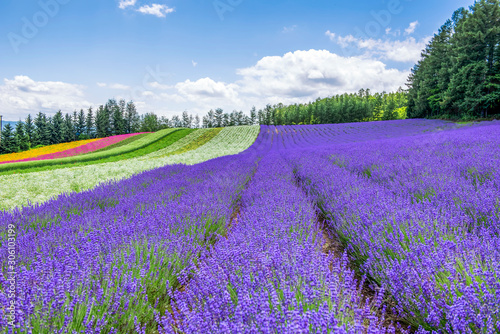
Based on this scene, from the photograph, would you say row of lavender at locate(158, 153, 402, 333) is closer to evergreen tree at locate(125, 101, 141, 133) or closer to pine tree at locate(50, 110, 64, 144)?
pine tree at locate(50, 110, 64, 144)

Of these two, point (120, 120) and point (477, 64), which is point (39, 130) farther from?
point (477, 64)

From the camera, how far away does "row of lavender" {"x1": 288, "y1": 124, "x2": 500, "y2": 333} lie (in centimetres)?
116

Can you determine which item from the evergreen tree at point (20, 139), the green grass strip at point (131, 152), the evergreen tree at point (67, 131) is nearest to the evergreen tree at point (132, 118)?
the evergreen tree at point (67, 131)

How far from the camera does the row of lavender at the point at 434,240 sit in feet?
3.80

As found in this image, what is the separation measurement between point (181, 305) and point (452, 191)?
305 cm

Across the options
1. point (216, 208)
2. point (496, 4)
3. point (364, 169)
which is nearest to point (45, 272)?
point (216, 208)

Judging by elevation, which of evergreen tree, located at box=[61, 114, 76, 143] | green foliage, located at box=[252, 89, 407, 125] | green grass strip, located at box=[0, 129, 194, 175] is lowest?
green grass strip, located at box=[0, 129, 194, 175]

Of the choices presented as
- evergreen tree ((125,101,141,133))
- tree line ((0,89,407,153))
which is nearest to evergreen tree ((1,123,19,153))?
tree line ((0,89,407,153))

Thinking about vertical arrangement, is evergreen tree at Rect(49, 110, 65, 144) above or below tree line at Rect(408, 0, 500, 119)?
below

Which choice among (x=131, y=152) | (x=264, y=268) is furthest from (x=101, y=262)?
(x=131, y=152)

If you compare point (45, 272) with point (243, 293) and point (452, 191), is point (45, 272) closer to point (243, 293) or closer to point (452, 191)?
point (243, 293)

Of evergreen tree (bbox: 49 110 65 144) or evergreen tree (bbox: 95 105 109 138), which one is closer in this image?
evergreen tree (bbox: 49 110 65 144)

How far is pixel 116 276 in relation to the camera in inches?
60.5

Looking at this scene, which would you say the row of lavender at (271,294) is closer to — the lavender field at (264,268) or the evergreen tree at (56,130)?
the lavender field at (264,268)
